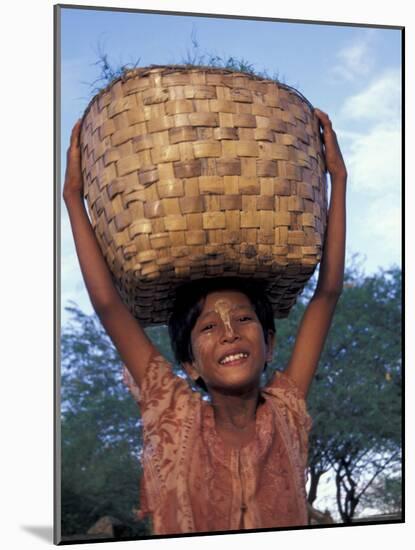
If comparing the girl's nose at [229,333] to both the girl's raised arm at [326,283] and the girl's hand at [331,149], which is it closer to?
the girl's raised arm at [326,283]

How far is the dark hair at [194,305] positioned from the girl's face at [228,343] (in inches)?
0.8

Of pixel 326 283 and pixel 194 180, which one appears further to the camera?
pixel 326 283

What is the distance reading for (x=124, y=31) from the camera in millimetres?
5395

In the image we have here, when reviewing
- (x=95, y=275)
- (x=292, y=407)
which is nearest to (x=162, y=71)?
(x=95, y=275)

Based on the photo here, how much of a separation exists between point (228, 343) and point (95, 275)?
51 cm

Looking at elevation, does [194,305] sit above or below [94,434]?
above

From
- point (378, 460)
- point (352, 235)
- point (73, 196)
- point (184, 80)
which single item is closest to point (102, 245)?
point (73, 196)

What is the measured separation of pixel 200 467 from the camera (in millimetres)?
5320

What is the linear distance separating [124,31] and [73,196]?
0.61m

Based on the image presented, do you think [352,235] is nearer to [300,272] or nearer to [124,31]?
[300,272]

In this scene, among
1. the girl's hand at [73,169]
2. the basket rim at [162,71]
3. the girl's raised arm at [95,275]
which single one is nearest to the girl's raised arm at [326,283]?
the basket rim at [162,71]

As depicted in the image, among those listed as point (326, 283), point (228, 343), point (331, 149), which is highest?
point (331, 149)

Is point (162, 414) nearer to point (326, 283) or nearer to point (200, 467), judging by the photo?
point (200, 467)

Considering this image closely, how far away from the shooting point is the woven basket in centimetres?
509
